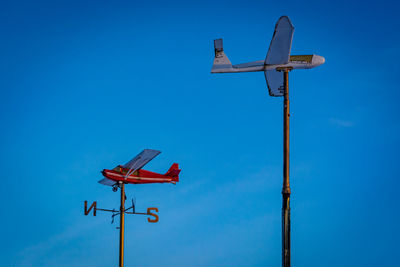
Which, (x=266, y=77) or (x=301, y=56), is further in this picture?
(x=266, y=77)

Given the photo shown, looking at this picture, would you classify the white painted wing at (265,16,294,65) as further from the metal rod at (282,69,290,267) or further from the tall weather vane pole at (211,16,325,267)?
the metal rod at (282,69,290,267)

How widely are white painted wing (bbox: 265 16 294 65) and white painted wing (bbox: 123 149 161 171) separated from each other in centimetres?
1131

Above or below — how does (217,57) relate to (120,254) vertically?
above

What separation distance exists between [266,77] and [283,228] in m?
4.49

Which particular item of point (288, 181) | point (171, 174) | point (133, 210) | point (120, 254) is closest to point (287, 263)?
point (288, 181)

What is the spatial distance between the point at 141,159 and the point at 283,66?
492 inches

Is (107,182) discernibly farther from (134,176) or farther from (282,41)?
(282,41)

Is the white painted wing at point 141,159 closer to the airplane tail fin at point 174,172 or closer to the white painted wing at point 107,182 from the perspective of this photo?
the white painted wing at point 107,182

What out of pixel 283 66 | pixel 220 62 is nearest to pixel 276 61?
pixel 283 66

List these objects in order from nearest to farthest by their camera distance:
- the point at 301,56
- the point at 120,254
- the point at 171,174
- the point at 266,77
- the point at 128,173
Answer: the point at 301,56
the point at 266,77
the point at 120,254
the point at 128,173
the point at 171,174

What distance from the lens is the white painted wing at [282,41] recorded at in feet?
31.7

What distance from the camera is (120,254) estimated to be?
18516mm

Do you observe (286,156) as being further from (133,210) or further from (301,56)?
(133,210)

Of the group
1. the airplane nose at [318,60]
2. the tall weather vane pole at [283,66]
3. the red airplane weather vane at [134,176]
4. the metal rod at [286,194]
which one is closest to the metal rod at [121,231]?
the red airplane weather vane at [134,176]
